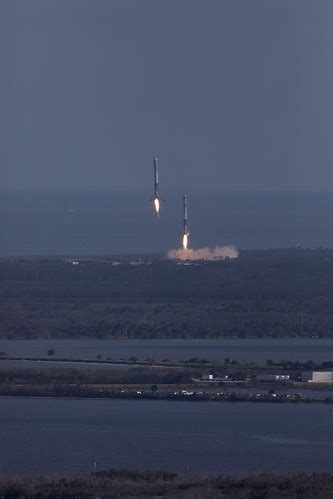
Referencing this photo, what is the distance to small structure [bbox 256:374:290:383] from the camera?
147 feet

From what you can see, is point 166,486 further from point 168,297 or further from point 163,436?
point 168,297

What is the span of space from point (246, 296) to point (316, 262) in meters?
10.9

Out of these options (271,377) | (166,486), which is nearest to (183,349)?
(271,377)

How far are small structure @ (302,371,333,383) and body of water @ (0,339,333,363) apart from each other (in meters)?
3.73

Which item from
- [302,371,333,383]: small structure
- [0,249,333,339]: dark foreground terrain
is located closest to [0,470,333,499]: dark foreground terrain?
[302,371,333,383]: small structure

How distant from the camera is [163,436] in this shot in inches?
1476

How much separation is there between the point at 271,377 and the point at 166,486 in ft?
47.1

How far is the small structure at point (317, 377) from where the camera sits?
45.1 metres

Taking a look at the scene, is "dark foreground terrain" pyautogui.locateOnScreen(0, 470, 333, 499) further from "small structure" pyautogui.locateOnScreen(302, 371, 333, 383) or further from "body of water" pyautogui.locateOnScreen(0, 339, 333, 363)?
"body of water" pyautogui.locateOnScreen(0, 339, 333, 363)

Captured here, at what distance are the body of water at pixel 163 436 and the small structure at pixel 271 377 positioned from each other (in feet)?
11.8

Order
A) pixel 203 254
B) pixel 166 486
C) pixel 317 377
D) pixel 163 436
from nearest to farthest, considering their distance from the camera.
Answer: pixel 166 486 → pixel 163 436 → pixel 317 377 → pixel 203 254

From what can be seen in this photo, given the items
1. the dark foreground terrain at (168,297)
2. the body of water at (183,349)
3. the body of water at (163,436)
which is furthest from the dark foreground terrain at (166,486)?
the dark foreground terrain at (168,297)

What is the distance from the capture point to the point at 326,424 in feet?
127

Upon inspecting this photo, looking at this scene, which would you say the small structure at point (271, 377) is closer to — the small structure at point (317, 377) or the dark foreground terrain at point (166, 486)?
the small structure at point (317, 377)
